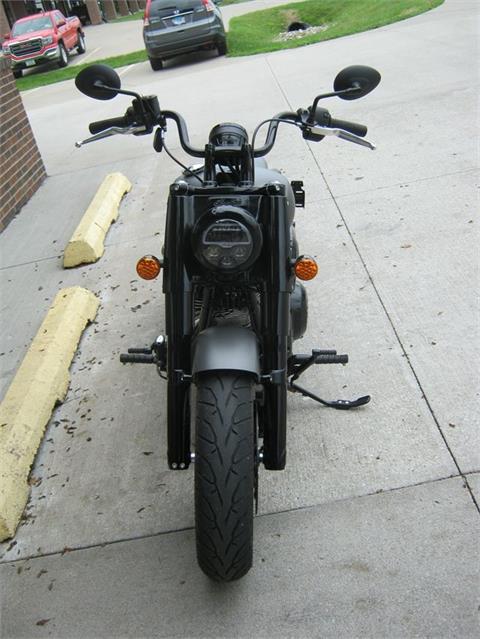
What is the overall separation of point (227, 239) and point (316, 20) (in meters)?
17.6

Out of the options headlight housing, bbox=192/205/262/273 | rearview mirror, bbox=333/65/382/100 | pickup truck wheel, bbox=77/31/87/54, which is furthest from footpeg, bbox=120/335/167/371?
pickup truck wheel, bbox=77/31/87/54

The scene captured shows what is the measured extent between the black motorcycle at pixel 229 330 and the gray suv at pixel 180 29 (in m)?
11.9

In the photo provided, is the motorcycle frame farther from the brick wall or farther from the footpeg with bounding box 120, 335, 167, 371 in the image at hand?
the brick wall

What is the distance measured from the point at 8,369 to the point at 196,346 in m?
2.09

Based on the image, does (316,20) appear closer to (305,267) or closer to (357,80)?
(357,80)

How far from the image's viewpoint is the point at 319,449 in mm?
2895

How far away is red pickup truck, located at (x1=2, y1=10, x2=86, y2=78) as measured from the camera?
1867 cm

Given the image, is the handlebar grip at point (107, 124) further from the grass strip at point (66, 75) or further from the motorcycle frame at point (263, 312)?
the grass strip at point (66, 75)

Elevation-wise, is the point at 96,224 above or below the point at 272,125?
below

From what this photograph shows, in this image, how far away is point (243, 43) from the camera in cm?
1478

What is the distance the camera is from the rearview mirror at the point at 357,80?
2.72m

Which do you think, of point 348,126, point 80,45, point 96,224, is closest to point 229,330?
point 348,126

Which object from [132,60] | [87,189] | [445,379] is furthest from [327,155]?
[132,60]

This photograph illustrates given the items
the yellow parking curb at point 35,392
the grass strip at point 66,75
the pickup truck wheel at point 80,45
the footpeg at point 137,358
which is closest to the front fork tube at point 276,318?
the footpeg at point 137,358
